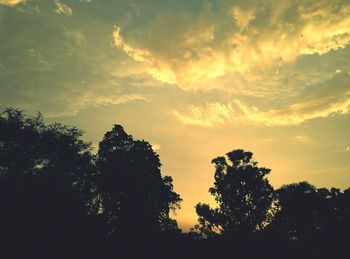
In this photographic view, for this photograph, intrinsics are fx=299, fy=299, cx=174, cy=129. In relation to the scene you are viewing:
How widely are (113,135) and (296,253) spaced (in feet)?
98.2

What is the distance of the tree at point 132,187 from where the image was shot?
40.1 m

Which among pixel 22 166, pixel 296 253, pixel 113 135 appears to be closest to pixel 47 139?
pixel 22 166

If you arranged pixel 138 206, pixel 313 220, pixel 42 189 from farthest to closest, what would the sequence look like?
pixel 313 220 < pixel 138 206 < pixel 42 189

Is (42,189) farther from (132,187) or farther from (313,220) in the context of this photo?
(313,220)

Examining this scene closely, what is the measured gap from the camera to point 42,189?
35.4 m

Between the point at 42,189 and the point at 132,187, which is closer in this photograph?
the point at 42,189

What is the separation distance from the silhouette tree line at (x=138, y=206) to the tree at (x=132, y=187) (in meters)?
0.13

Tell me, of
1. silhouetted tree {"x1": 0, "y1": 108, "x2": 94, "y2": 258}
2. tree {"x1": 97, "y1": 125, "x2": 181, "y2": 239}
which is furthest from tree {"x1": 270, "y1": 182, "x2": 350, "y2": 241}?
silhouetted tree {"x1": 0, "y1": 108, "x2": 94, "y2": 258}

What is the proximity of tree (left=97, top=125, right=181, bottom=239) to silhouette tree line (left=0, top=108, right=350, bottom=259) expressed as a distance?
0.13m

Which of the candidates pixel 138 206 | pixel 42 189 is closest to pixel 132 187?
pixel 138 206

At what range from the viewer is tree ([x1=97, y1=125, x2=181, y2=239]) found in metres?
40.1

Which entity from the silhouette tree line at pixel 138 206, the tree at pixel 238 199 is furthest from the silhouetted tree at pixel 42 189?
the tree at pixel 238 199

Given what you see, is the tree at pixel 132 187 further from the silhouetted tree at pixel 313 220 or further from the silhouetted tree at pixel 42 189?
the silhouetted tree at pixel 313 220

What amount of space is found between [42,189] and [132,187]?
11.5 meters
